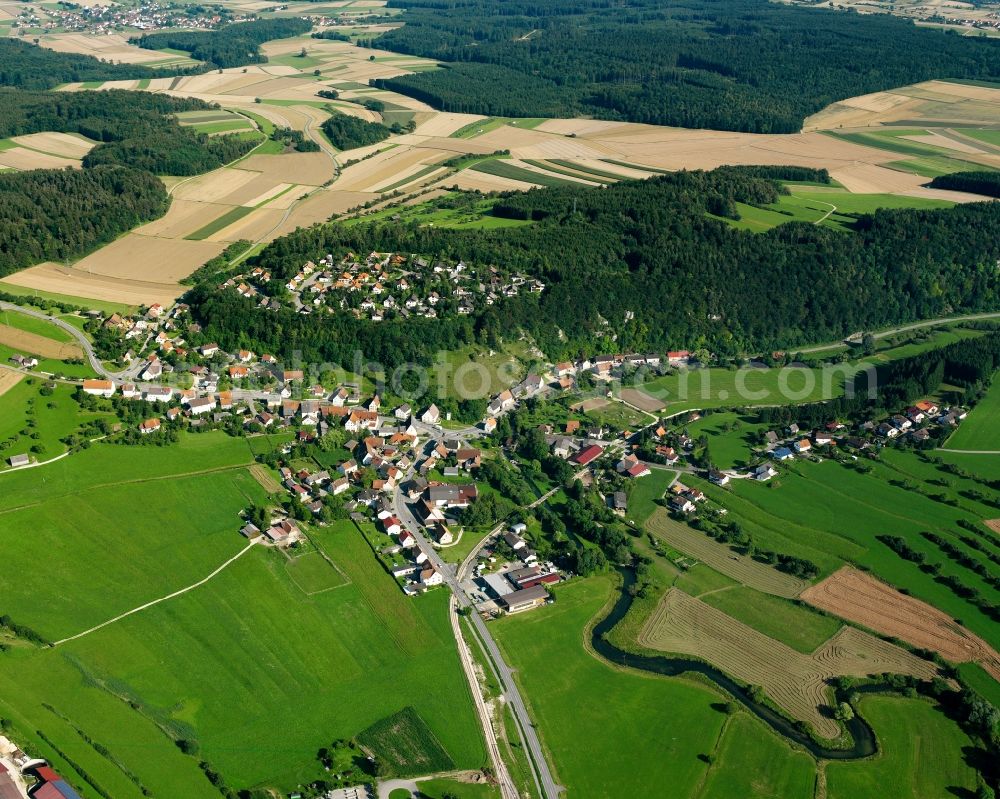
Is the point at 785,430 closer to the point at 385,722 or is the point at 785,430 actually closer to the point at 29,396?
the point at 385,722

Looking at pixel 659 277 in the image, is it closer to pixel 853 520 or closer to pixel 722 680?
pixel 853 520

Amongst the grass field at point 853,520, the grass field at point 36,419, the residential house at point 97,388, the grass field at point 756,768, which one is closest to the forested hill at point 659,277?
the residential house at point 97,388

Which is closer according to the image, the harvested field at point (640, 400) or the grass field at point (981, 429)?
the grass field at point (981, 429)

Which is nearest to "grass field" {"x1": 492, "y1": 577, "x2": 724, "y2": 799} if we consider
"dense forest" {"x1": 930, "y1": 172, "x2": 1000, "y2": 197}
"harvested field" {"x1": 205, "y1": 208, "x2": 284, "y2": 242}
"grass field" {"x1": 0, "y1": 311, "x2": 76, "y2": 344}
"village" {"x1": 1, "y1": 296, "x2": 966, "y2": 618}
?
"village" {"x1": 1, "y1": 296, "x2": 966, "y2": 618}

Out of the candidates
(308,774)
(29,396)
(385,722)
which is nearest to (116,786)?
(308,774)

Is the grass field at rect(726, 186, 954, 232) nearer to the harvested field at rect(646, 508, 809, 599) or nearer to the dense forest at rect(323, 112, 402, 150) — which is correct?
the harvested field at rect(646, 508, 809, 599)

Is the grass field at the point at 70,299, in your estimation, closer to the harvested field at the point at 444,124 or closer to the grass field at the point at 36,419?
the grass field at the point at 36,419

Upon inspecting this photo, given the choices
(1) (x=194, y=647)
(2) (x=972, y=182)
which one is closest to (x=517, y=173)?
(2) (x=972, y=182)
